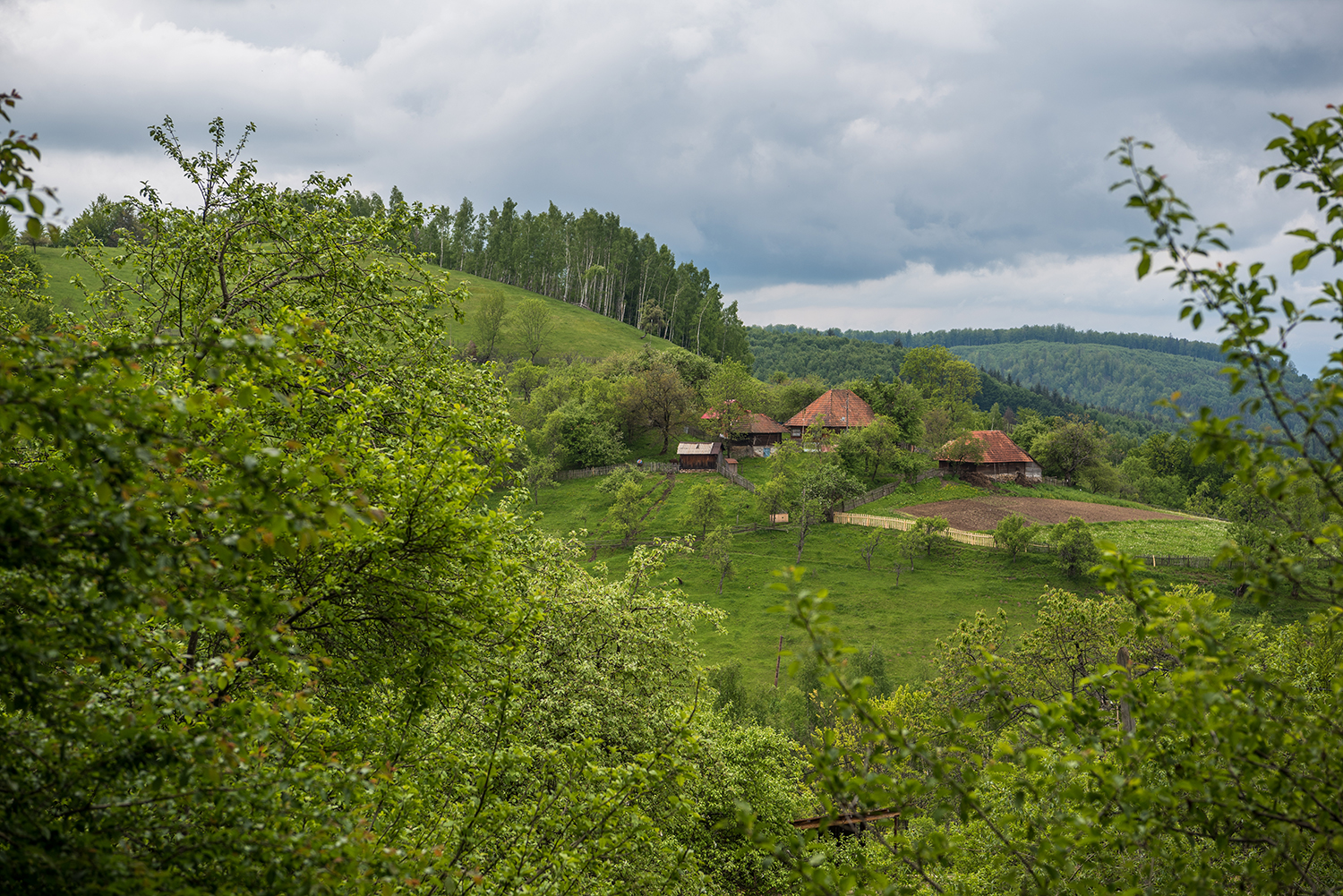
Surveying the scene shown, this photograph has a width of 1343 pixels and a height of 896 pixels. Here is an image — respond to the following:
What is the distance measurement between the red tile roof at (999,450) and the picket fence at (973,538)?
730 inches

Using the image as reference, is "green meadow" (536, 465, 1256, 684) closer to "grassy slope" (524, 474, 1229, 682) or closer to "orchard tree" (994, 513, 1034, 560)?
"grassy slope" (524, 474, 1229, 682)

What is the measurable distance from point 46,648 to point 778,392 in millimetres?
91543

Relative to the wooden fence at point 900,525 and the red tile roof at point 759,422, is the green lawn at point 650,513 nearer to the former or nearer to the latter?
the wooden fence at point 900,525

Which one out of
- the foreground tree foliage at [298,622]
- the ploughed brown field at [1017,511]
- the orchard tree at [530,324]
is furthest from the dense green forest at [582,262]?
the foreground tree foliage at [298,622]

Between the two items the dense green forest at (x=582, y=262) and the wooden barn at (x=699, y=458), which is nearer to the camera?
the wooden barn at (x=699, y=458)

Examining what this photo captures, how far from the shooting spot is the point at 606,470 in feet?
258

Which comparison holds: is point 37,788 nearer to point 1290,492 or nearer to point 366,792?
point 366,792

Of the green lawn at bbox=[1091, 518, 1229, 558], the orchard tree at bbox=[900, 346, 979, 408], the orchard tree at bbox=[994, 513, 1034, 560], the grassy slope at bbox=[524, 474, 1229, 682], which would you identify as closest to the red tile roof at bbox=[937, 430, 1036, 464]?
the green lawn at bbox=[1091, 518, 1229, 558]

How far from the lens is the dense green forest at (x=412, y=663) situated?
4.32 meters

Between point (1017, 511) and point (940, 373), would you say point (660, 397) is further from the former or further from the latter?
point (940, 373)

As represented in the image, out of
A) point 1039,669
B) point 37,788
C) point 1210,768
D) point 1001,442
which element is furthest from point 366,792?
point 1001,442

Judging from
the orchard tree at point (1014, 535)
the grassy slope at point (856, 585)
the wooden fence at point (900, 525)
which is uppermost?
the orchard tree at point (1014, 535)

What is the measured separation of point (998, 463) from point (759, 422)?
89.9 ft

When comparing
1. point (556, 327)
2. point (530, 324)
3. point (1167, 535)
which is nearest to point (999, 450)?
point (1167, 535)
